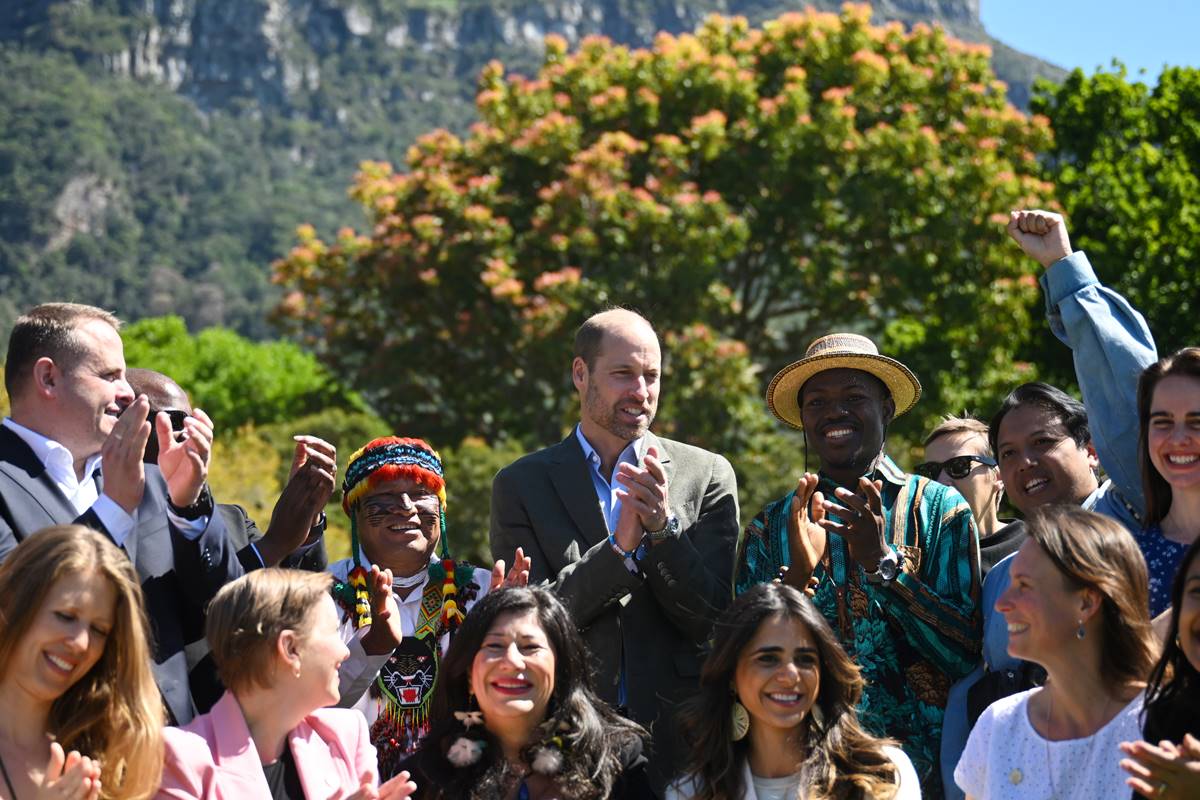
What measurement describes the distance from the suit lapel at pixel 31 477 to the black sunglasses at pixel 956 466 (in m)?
3.62

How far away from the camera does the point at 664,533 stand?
5.63 m

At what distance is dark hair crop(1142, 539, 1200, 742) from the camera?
4371 mm

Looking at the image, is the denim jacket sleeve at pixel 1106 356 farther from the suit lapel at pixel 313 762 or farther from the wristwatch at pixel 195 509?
the wristwatch at pixel 195 509

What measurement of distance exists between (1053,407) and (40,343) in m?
3.75

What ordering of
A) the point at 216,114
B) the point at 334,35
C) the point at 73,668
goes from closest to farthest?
the point at 73,668
the point at 216,114
the point at 334,35

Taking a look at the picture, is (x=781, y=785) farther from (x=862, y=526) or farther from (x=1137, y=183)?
(x=1137, y=183)

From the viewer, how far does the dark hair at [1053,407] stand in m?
6.24

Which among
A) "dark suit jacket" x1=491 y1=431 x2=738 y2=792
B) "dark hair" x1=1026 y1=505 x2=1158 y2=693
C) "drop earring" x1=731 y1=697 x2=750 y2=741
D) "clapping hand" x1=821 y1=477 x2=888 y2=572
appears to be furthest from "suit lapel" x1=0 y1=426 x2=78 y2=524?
"dark hair" x1=1026 y1=505 x2=1158 y2=693

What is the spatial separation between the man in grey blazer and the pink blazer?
3.13 ft

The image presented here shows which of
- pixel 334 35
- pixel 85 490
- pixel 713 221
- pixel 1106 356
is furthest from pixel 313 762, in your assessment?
pixel 334 35

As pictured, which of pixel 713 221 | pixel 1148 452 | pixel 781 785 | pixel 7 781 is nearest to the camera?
pixel 7 781

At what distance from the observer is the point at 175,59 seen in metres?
142

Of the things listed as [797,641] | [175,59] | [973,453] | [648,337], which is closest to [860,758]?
[797,641]

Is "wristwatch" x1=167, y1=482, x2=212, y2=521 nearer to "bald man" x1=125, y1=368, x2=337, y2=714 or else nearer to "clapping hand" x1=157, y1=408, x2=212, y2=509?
"clapping hand" x1=157, y1=408, x2=212, y2=509
